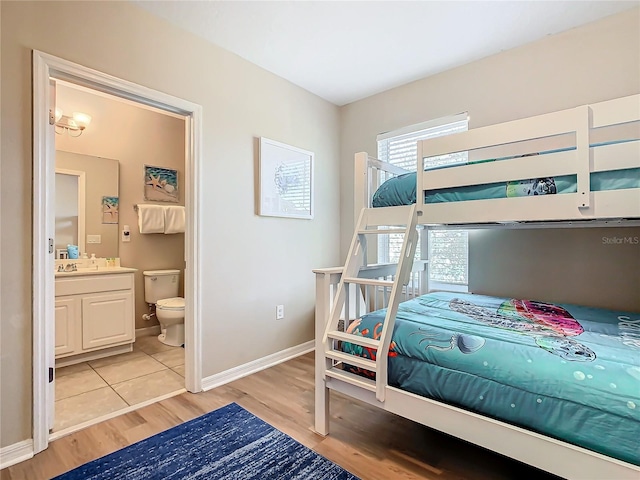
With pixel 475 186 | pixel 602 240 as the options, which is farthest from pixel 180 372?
pixel 602 240

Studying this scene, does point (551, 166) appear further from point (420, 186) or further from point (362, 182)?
point (362, 182)

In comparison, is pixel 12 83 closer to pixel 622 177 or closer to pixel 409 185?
pixel 409 185

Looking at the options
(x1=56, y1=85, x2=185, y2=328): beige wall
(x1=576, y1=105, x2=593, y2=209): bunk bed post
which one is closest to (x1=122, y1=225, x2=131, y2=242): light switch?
(x1=56, y1=85, x2=185, y2=328): beige wall

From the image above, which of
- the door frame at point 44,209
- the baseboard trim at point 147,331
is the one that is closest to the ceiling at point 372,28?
the door frame at point 44,209

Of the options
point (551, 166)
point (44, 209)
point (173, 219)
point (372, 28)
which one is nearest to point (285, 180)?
point (372, 28)

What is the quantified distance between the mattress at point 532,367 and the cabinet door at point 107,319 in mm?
2413

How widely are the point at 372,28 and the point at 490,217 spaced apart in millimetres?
1560

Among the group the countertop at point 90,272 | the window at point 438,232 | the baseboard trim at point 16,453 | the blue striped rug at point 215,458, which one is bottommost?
the blue striped rug at point 215,458

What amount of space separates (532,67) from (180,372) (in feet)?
11.8

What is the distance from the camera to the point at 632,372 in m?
1.07

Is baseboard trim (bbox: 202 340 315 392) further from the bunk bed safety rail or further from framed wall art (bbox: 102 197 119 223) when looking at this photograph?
framed wall art (bbox: 102 197 119 223)

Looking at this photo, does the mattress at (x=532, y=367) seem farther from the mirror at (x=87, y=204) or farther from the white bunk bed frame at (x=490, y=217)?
the mirror at (x=87, y=204)

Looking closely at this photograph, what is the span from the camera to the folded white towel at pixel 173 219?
3734 millimetres

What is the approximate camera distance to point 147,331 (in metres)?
3.72
